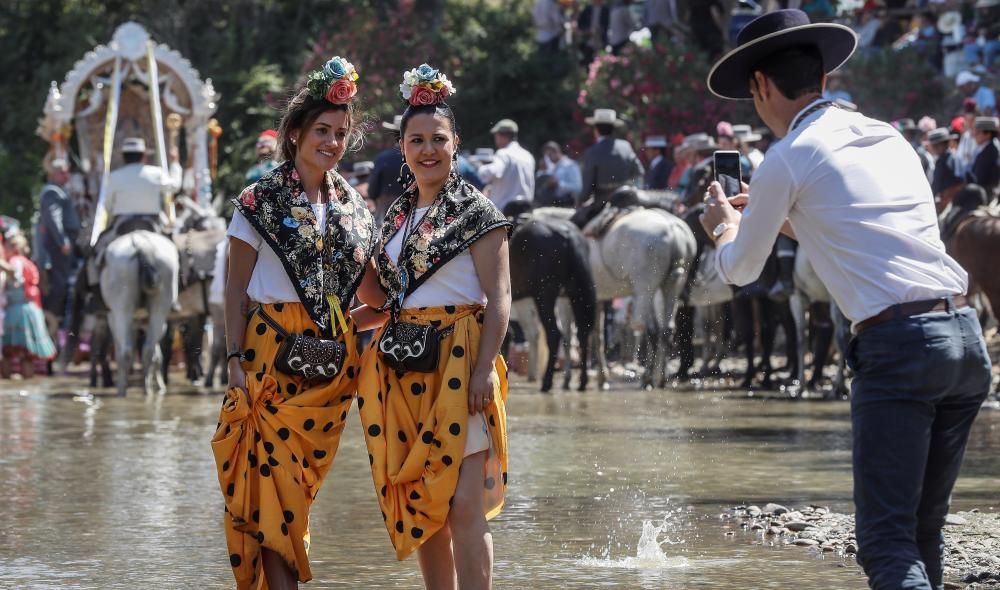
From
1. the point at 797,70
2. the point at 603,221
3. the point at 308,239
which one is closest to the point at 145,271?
the point at 603,221

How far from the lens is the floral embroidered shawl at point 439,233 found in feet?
18.6

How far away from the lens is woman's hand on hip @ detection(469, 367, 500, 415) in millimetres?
5586

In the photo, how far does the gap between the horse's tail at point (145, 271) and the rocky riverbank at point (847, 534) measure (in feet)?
29.8

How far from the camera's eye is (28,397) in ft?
55.8

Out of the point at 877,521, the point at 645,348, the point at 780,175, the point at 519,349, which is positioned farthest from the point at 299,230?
the point at 519,349

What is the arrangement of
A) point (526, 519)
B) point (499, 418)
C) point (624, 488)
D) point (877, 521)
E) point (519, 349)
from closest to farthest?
1. point (877, 521)
2. point (499, 418)
3. point (526, 519)
4. point (624, 488)
5. point (519, 349)

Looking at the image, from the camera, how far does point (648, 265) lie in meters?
17.3

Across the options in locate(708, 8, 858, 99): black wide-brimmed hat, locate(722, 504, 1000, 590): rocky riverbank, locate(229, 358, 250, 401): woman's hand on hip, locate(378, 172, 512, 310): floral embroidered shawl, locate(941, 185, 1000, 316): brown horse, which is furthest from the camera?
locate(941, 185, 1000, 316): brown horse

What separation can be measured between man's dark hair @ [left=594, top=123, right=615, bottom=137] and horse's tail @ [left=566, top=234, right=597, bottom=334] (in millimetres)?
1604

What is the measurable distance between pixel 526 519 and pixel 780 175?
12.6ft

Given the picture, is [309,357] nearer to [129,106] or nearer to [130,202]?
[130,202]

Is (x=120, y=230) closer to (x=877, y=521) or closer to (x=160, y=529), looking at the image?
(x=160, y=529)

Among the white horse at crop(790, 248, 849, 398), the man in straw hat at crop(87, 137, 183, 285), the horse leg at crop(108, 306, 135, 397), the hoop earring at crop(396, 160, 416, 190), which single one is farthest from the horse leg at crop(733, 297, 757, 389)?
the hoop earring at crop(396, 160, 416, 190)

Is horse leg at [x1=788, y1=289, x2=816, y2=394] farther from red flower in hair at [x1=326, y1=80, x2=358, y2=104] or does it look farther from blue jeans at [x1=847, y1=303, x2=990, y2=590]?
blue jeans at [x1=847, y1=303, x2=990, y2=590]
